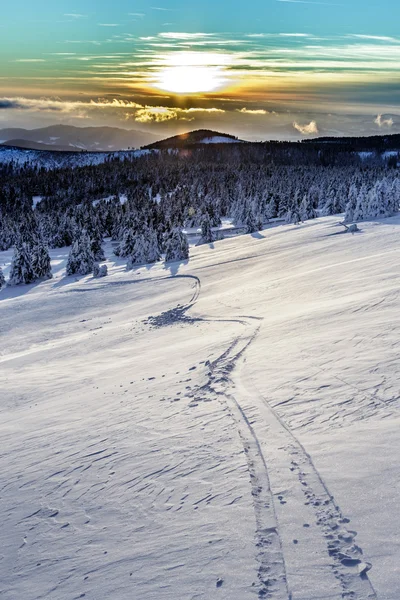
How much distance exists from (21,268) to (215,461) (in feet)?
142

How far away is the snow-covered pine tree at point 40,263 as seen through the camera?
47.9m

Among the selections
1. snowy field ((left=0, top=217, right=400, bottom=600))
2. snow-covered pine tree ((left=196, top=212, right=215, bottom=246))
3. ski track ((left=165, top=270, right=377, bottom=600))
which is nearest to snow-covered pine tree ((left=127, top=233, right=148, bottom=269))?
snow-covered pine tree ((left=196, top=212, right=215, bottom=246))

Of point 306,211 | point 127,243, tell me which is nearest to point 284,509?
point 127,243

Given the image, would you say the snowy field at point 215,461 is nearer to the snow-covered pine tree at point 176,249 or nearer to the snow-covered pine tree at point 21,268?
the snow-covered pine tree at point 176,249

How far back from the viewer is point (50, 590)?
6195 mm

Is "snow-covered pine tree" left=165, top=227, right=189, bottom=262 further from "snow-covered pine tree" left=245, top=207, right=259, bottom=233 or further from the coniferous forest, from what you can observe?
"snow-covered pine tree" left=245, top=207, right=259, bottom=233

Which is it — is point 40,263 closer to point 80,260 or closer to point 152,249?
point 80,260

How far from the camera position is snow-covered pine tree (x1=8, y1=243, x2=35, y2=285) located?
4697 centimetres

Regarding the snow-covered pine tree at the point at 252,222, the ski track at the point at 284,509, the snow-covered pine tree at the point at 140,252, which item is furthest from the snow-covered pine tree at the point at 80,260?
the ski track at the point at 284,509

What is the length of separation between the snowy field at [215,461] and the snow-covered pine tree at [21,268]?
2968 centimetres

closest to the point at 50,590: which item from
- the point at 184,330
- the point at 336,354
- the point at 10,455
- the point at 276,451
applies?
the point at 276,451

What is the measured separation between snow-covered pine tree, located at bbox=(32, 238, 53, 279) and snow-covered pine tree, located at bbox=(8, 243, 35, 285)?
474 mm

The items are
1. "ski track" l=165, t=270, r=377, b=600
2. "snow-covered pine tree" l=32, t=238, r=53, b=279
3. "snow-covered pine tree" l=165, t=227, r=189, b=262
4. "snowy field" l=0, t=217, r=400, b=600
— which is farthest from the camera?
"snow-covered pine tree" l=32, t=238, r=53, b=279

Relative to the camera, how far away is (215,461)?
27.6 feet
